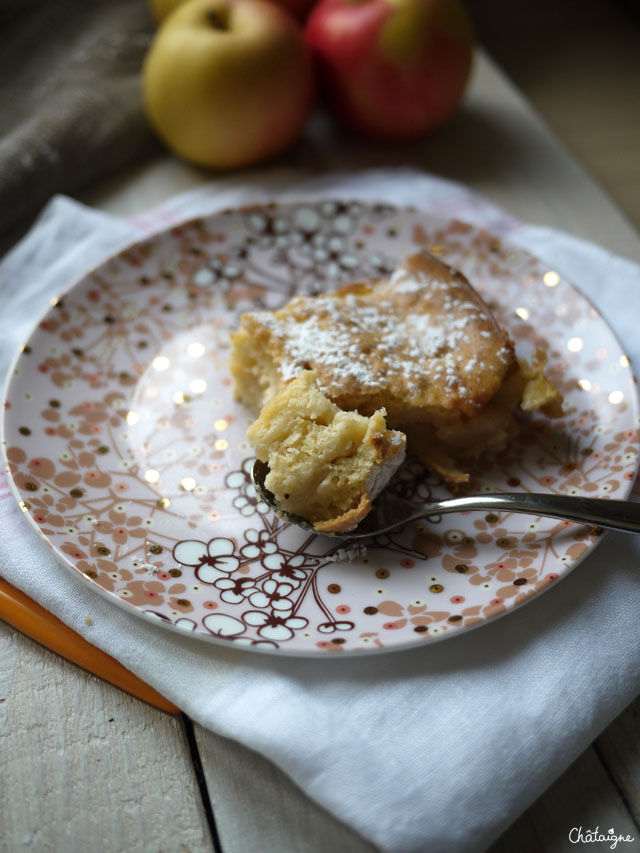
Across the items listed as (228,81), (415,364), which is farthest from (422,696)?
(228,81)

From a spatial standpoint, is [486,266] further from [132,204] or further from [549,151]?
[132,204]

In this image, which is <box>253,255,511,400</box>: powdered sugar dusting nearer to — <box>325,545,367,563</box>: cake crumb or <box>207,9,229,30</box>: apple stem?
<box>325,545,367,563</box>: cake crumb

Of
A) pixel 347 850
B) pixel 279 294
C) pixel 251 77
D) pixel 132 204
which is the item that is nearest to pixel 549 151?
pixel 251 77

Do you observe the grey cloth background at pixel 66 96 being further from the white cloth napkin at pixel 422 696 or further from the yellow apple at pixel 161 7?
the white cloth napkin at pixel 422 696

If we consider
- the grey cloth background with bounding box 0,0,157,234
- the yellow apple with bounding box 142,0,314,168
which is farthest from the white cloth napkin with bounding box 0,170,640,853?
the yellow apple with bounding box 142,0,314,168

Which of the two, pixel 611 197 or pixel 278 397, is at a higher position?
pixel 611 197

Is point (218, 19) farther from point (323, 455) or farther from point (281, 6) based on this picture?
point (323, 455)

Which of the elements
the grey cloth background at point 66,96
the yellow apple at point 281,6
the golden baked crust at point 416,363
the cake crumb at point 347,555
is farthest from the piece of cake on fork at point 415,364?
the yellow apple at point 281,6
